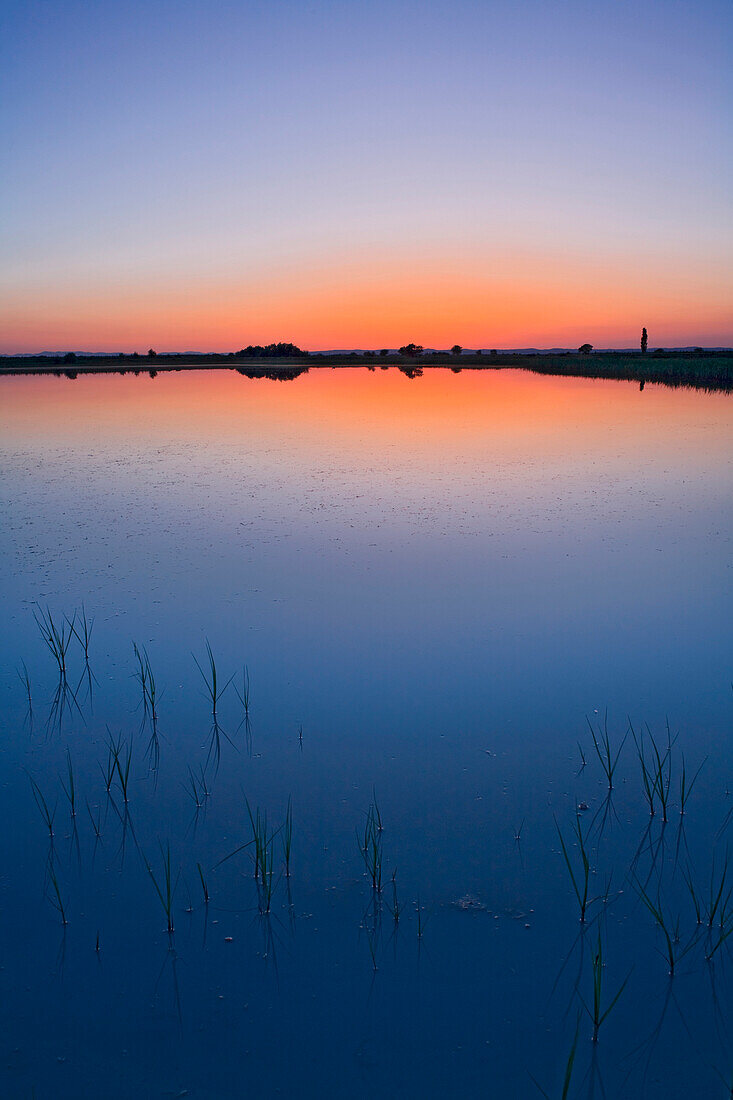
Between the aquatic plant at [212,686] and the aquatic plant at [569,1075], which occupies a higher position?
the aquatic plant at [212,686]

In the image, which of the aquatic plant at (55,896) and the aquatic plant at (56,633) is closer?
the aquatic plant at (55,896)

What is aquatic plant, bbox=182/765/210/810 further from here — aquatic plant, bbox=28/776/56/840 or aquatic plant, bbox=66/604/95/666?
aquatic plant, bbox=66/604/95/666

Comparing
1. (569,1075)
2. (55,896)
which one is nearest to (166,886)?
(55,896)

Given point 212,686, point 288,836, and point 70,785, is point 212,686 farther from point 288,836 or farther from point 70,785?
point 288,836

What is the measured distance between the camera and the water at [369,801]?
2258 mm

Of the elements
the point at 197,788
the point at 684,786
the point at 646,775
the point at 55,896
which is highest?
the point at 646,775

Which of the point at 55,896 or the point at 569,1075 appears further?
the point at 55,896

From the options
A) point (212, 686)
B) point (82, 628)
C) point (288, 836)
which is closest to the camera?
point (288, 836)

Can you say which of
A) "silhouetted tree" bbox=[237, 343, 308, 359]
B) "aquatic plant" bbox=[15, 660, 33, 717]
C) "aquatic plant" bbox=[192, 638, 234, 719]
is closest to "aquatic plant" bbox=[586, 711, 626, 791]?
"aquatic plant" bbox=[192, 638, 234, 719]

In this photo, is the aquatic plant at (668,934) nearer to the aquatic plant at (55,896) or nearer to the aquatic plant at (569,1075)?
the aquatic plant at (569,1075)

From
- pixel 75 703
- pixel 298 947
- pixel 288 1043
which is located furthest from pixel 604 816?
pixel 75 703

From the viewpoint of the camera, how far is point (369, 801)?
3414 mm

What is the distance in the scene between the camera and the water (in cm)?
226

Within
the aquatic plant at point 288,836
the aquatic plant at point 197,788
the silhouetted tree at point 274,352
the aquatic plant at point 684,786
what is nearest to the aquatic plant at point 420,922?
the aquatic plant at point 288,836
